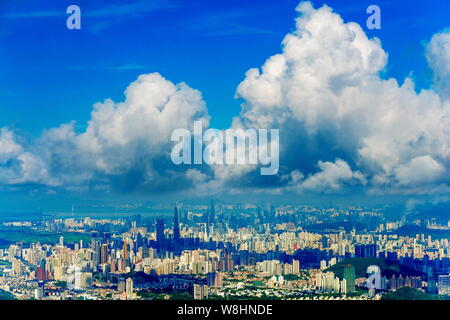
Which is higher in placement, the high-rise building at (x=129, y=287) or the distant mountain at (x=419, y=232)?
the distant mountain at (x=419, y=232)

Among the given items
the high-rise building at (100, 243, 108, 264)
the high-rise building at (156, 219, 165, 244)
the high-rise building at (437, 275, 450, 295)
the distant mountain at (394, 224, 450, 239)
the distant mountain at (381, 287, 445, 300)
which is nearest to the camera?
the distant mountain at (381, 287, 445, 300)

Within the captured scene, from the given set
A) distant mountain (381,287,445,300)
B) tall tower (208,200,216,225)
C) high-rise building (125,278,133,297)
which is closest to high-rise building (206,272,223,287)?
tall tower (208,200,216,225)

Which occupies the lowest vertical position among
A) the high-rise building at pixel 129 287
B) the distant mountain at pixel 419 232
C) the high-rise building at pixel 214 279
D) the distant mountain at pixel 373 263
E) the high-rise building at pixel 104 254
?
the high-rise building at pixel 129 287

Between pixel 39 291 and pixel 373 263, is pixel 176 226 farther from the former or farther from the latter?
pixel 373 263

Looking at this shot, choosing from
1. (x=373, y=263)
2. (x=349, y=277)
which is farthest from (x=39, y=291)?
(x=373, y=263)

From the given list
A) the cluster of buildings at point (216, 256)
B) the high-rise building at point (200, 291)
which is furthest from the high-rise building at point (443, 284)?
the high-rise building at point (200, 291)

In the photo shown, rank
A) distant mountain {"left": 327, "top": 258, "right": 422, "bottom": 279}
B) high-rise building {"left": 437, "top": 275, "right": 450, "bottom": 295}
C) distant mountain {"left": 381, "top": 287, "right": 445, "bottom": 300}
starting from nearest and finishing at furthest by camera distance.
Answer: distant mountain {"left": 381, "top": 287, "right": 445, "bottom": 300}
high-rise building {"left": 437, "top": 275, "right": 450, "bottom": 295}
distant mountain {"left": 327, "top": 258, "right": 422, "bottom": 279}

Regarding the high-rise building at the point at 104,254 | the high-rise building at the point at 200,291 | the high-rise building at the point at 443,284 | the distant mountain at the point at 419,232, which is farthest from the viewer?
the distant mountain at the point at 419,232

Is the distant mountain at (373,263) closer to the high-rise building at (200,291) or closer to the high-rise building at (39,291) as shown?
the high-rise building at (200,291)

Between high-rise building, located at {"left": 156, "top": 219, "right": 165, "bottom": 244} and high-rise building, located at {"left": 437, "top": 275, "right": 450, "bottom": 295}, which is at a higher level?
high-rise building, located at {"left": 156, "top": 219, "right": 165, "bottom": 244}

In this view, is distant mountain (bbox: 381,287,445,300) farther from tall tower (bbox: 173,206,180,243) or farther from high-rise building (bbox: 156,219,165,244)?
high-rise building (bbox: 156,219,165,244)
